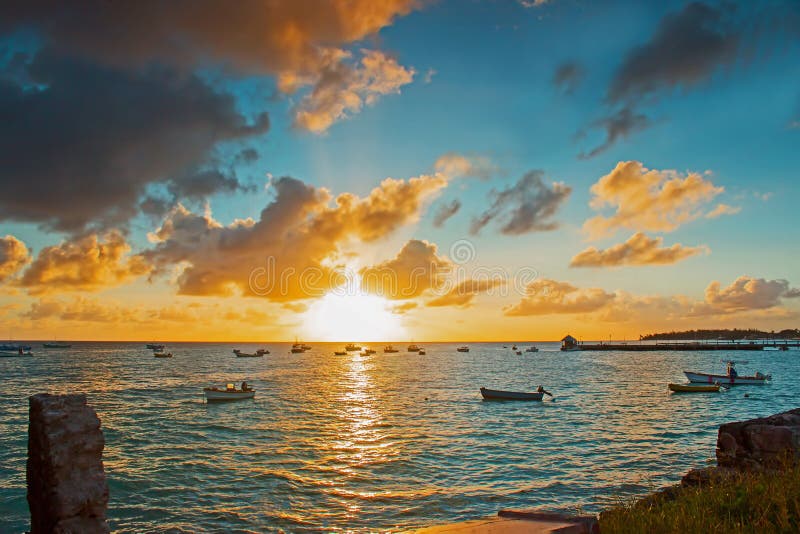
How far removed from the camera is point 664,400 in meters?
54.8

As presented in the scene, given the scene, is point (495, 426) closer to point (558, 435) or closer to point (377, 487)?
point (558, 435)

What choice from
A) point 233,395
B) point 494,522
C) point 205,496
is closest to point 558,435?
point 205,496

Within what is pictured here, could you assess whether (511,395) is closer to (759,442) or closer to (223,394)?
(223,394)

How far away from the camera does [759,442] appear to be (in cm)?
1705

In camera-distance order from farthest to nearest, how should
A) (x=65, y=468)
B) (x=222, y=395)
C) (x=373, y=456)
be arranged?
1. (x=222, y=395)
2. (x=373, y=456)
3. (x=65, y=468)

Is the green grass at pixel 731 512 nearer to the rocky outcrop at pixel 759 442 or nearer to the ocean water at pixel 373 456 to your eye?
the rocky outcrop at pixel 759 442

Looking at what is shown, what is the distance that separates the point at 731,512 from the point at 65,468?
43.9 feet

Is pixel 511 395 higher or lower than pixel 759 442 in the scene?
lower

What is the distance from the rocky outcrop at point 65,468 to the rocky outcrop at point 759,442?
60.0ft

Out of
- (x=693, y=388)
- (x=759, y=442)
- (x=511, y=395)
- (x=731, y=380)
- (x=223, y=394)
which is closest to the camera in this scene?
(x=759, y=442)

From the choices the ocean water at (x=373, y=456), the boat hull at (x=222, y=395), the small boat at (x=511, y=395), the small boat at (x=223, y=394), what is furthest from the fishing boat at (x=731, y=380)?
the boat hull at (x=222, y=395)

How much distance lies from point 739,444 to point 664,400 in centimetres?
4180

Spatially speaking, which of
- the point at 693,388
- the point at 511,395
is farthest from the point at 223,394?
the point at 693,388

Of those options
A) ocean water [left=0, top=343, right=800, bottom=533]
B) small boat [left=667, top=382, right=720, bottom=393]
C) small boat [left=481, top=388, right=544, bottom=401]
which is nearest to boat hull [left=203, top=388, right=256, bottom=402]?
ocean water [left=0, top=343, right=800, bottom=533]
